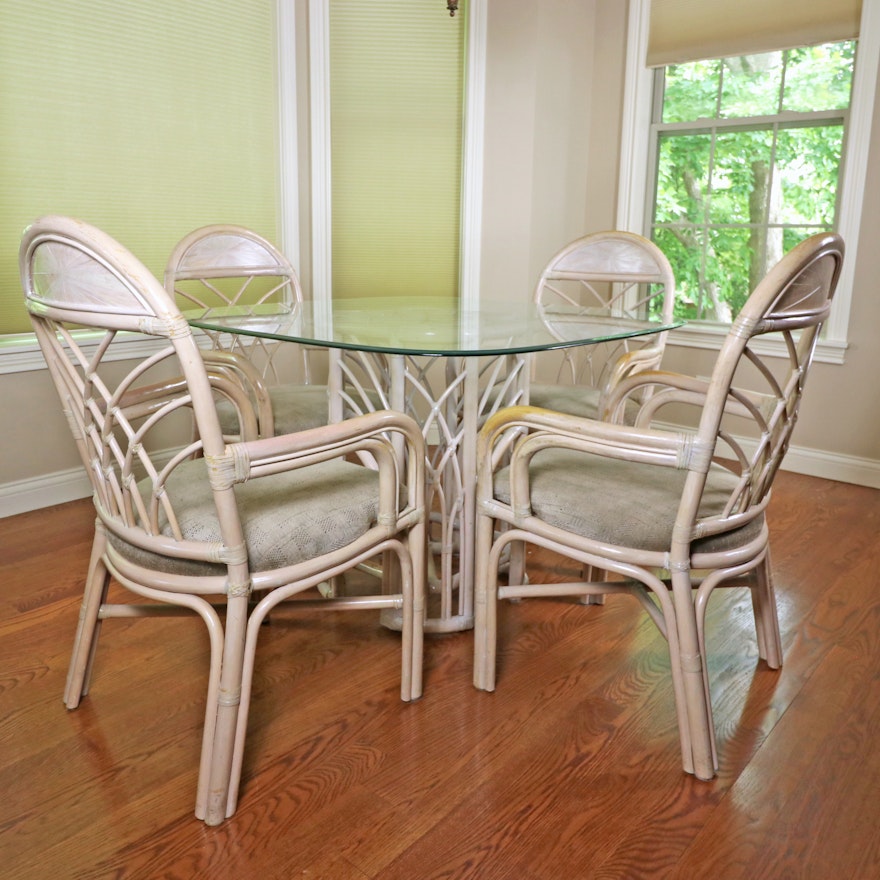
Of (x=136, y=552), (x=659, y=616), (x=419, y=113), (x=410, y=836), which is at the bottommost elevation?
(x=410, y=836)

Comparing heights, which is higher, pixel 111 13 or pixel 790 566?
pixel 111 13

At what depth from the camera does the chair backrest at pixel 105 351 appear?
1197 millimetres

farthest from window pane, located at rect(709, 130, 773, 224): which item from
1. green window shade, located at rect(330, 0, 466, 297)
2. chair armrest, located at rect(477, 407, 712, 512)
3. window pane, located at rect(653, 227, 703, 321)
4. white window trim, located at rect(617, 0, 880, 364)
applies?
chair armrest, located at rect(477, 407, 712, 512)

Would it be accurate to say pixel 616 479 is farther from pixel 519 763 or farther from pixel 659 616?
pixel 519 763

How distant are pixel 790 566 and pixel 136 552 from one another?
194 centimetres

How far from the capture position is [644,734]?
1667 mm

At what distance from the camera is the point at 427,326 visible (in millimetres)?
1947

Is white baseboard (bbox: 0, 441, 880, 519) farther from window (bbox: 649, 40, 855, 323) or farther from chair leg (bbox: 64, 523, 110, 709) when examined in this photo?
chair leg (bbox: 64, 523, 110, 709)

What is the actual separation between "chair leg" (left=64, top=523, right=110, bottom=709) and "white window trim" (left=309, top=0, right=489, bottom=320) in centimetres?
208

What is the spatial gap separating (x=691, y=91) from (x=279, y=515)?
3.16m

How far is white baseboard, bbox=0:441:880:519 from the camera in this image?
2.88 meters

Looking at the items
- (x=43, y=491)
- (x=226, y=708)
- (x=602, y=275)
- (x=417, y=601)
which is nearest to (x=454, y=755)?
(x=417, y=601)

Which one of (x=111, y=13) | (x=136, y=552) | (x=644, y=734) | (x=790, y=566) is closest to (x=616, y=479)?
(x=644, y=734)

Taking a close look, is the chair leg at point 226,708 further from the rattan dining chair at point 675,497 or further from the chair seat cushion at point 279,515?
the rattan dining chair at point 675,497
